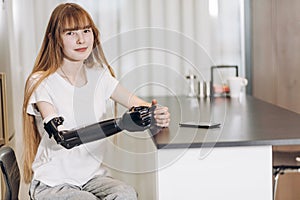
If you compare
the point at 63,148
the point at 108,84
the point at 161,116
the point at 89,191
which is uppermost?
the point at 108,84

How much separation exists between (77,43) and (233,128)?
2.10ft

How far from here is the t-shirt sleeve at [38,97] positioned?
177cm

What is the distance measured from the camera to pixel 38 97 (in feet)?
5.81

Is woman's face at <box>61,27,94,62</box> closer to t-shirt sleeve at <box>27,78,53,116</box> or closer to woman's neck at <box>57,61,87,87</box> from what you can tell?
woman's neck at <box>57,61,87,87</box>

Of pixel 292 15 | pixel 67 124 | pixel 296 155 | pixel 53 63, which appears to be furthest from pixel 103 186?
pixel 292 15

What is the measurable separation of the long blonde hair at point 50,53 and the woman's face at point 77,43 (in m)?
0.02

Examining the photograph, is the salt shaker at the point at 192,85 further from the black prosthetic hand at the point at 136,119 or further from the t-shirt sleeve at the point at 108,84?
the black prosthetic hand at the point at 136,119

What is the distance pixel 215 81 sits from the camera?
3.69 meters

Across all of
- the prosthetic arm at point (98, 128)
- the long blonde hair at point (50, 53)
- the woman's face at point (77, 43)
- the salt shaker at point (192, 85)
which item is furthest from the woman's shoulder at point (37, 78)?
the salt shaker at point (192, 85)

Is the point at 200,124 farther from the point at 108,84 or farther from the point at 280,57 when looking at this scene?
the point at 280,57

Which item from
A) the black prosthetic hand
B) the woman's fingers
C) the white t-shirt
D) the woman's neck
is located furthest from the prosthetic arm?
the woman's neck

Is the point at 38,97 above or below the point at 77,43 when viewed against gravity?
below

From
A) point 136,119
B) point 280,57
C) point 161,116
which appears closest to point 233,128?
point 161,116

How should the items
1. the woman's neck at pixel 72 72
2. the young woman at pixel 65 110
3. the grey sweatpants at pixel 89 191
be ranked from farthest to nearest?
the woman's neck at pixel 72 72, the young woman at pixel 65 110, the grey sweatpants at pixel 89 191
